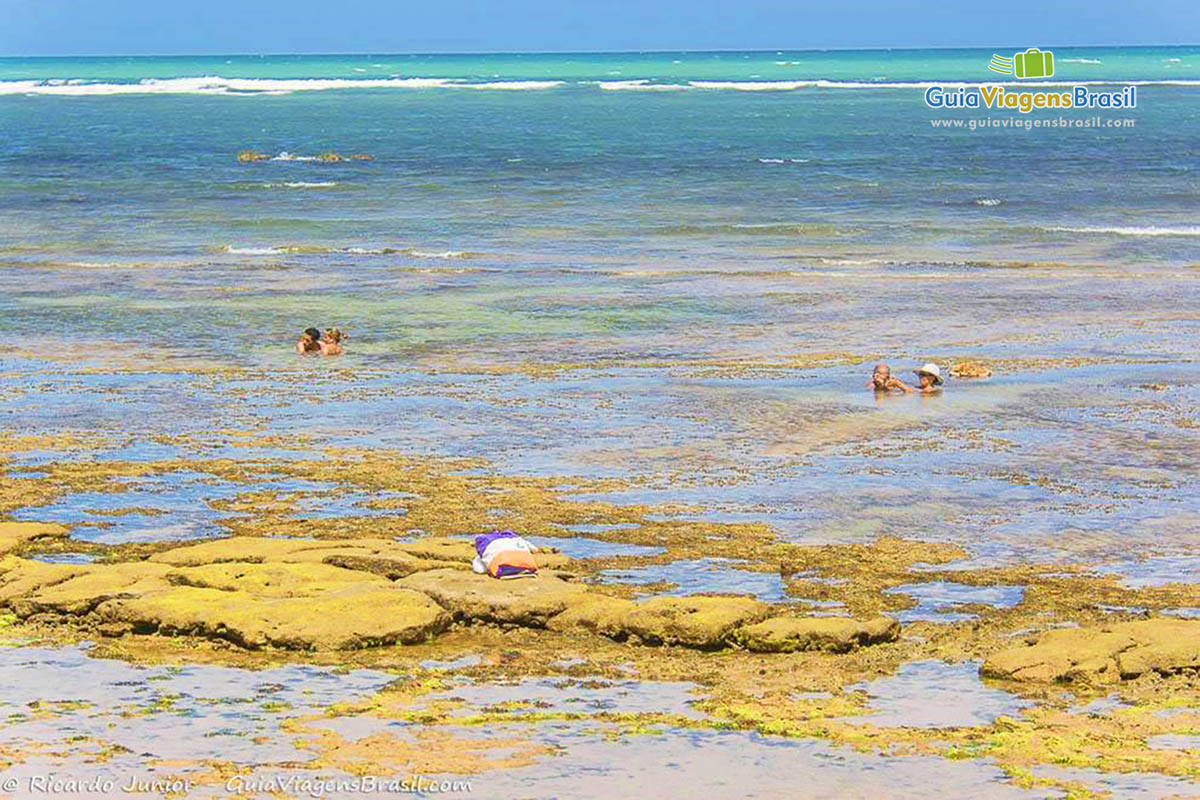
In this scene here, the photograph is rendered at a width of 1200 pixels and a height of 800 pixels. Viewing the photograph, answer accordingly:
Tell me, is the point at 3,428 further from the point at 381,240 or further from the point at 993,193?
the point at 993,193

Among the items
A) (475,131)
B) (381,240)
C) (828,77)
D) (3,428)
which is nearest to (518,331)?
(3,428)

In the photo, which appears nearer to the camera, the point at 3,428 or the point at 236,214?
the point at 3,428

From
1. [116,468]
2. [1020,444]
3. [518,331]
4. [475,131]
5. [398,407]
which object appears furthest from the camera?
[475,131]

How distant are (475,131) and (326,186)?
2787cm

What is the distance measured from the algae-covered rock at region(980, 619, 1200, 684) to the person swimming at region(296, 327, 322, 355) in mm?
13215

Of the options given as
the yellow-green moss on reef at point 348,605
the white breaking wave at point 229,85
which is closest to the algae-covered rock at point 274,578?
the yellow-green moss on reef at point 348,605

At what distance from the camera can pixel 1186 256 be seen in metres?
33.4

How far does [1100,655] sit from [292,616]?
467 centimetres

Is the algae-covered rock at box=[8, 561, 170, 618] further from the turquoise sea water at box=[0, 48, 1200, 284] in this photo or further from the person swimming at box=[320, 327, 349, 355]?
the turquoise sea water at box=[0, 48, 1200, 284]

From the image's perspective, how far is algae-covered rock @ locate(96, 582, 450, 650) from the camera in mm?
10648

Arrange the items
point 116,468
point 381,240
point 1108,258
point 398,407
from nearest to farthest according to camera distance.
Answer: point 116,468 → point 398,407 → point 1108,258 → point 381,240

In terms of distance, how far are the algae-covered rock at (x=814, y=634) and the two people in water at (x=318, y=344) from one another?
1224 centimetres

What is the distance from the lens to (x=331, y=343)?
73.1 ft

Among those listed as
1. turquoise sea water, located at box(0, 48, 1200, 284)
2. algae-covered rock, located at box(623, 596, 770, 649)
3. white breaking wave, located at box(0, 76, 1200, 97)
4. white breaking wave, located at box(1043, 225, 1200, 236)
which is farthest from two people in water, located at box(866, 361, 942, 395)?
white breaking wave, located at box(0, 76, 1200, 97)
